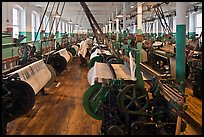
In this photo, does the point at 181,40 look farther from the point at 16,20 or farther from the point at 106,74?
the point at 16,20

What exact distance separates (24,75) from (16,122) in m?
0.70

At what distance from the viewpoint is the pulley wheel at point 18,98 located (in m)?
3.59

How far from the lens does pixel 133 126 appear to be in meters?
3.41

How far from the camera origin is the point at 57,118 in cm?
438

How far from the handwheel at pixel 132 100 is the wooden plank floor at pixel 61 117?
0.57 meters

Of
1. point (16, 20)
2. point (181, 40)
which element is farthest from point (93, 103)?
point (16, 20)

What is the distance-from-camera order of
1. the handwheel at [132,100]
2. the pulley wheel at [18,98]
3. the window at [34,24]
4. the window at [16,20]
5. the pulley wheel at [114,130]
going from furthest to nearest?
the window at [34,24] → the window at [16,20] → the pulley wheel at [18,98] → the handwheel at [132,100] → the pulley wheel at [114,130]

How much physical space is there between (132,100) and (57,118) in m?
1.42

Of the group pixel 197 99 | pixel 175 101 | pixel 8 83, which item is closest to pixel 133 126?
pixel 175 101

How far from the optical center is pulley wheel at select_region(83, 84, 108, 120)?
12.1 feet

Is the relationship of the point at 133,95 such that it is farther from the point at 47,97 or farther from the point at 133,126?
the point at 47,97

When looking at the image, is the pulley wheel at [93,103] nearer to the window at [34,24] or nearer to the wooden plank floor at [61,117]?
the wooden plank floor at [61,117]

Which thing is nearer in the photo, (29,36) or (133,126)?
(133,126)

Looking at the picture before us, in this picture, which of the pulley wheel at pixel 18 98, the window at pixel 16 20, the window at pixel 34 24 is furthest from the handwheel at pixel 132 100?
the window at pixel 34 24
